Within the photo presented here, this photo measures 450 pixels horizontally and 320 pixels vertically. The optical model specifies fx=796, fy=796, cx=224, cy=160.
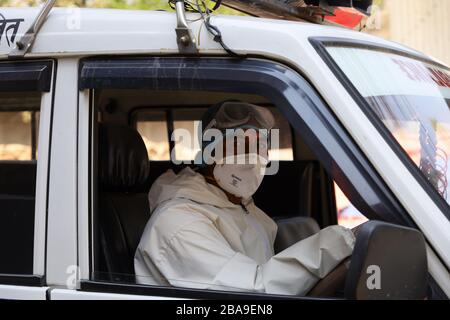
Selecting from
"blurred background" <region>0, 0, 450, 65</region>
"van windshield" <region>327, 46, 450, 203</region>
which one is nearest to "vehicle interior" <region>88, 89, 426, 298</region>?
"van windshield" <region>327, 46, 450, 203</region>

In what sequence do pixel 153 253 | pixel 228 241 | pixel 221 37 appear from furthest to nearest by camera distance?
1. pixel 228 241
2. pixel 153 253
3. pixel 221 37

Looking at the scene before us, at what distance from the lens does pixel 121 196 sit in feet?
9.46

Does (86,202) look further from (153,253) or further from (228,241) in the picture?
(228,241)

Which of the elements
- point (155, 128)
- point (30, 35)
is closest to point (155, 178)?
point (155, 128)

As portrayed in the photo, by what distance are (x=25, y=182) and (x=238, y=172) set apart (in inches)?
29.9

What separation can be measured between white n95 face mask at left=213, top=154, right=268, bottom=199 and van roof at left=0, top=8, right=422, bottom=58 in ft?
1.87

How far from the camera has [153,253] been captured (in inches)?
96.2

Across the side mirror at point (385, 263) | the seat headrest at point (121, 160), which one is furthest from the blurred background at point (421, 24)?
the side mirror at point (385, 263)

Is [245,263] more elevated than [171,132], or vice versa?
[171,132]

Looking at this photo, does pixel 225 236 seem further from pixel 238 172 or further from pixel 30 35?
pixel 30 35

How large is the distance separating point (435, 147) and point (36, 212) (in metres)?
1.16

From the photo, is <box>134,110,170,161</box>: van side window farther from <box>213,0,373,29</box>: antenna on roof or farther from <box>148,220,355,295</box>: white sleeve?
<box>148,220,355,295</box>: white sleeve

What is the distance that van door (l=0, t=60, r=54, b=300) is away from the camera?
7.50 ft
